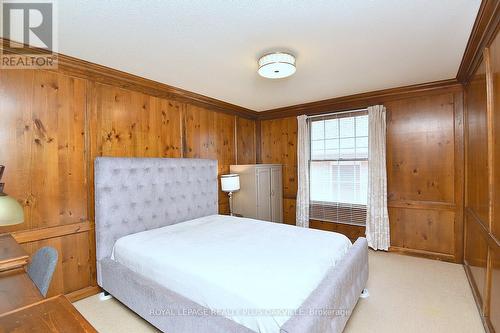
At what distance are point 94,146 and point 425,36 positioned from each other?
3.33m

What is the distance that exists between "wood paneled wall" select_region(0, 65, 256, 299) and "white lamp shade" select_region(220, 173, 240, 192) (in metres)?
1.10

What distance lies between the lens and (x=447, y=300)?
2.42 metres

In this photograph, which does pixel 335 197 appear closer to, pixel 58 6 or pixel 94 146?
pixel 94 146

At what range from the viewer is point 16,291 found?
126cm

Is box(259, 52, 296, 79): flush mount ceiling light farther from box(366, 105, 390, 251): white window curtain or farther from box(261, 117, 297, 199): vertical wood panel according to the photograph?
box(261, 117, 297, 199): vertical wood panel

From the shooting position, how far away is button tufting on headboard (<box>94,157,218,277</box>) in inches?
99.9

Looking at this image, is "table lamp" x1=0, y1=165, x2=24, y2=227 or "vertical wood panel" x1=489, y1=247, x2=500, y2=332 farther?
"vertical wood panel" x1=489, y1=247, x2=500, y2=332

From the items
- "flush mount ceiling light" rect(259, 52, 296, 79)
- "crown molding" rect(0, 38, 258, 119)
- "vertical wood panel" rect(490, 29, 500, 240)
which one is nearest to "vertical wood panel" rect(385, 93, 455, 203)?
"vertical wood panel" rect(490, 29, 500, 240)

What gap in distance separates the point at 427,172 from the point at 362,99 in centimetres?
139

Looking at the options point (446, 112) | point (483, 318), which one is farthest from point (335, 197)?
point (483, 318)

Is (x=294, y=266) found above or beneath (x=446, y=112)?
beneath

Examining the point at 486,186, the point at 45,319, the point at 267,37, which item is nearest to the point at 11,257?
the point at 45,319

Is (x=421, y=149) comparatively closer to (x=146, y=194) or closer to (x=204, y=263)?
(x=204, y=263)

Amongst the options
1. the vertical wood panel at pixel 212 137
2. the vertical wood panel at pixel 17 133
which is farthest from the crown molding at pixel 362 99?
the vertical wood panel at pixel 17 133
